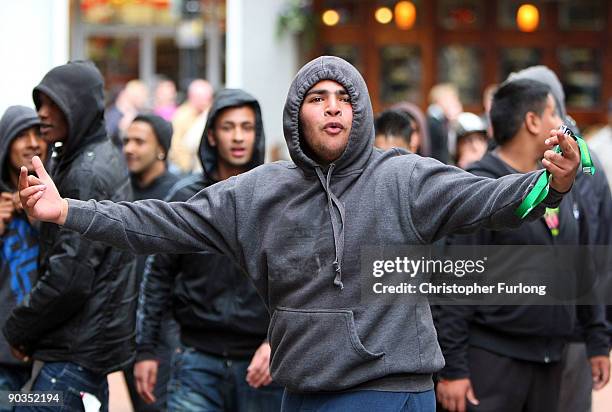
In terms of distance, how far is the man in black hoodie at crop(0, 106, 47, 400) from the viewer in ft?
19.0

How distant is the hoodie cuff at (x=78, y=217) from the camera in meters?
4.14

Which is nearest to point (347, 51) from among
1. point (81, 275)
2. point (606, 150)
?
point (606, 150)

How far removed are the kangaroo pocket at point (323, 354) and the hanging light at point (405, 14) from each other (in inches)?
512

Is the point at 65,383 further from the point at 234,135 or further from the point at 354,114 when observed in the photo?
the point at 354,114

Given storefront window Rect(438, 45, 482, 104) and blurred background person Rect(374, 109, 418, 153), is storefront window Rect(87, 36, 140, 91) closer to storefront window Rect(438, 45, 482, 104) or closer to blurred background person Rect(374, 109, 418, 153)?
storefront window Rect(438, 45, 482, 104)

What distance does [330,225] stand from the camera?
4133 mm

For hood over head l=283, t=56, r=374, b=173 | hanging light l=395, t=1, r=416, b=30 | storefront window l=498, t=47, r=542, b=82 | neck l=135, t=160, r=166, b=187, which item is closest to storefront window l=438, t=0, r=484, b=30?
hanging light l=395, t=1, r=416, b=30

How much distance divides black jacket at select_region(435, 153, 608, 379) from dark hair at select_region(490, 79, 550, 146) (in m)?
→ 0.21

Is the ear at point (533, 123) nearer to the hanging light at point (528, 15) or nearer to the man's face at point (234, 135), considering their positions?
the man's face at point (234, 135)

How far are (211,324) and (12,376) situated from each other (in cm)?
104

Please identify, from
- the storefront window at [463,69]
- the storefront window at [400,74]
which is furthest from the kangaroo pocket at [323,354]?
the storefront window at [463,69]

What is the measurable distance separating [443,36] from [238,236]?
43.4 ft

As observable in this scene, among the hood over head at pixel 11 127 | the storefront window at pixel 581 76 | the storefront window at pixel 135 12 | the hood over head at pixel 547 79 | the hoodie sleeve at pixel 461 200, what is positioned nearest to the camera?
the hoodie sleeve at pixel 461 200

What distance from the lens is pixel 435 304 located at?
5586 mm
